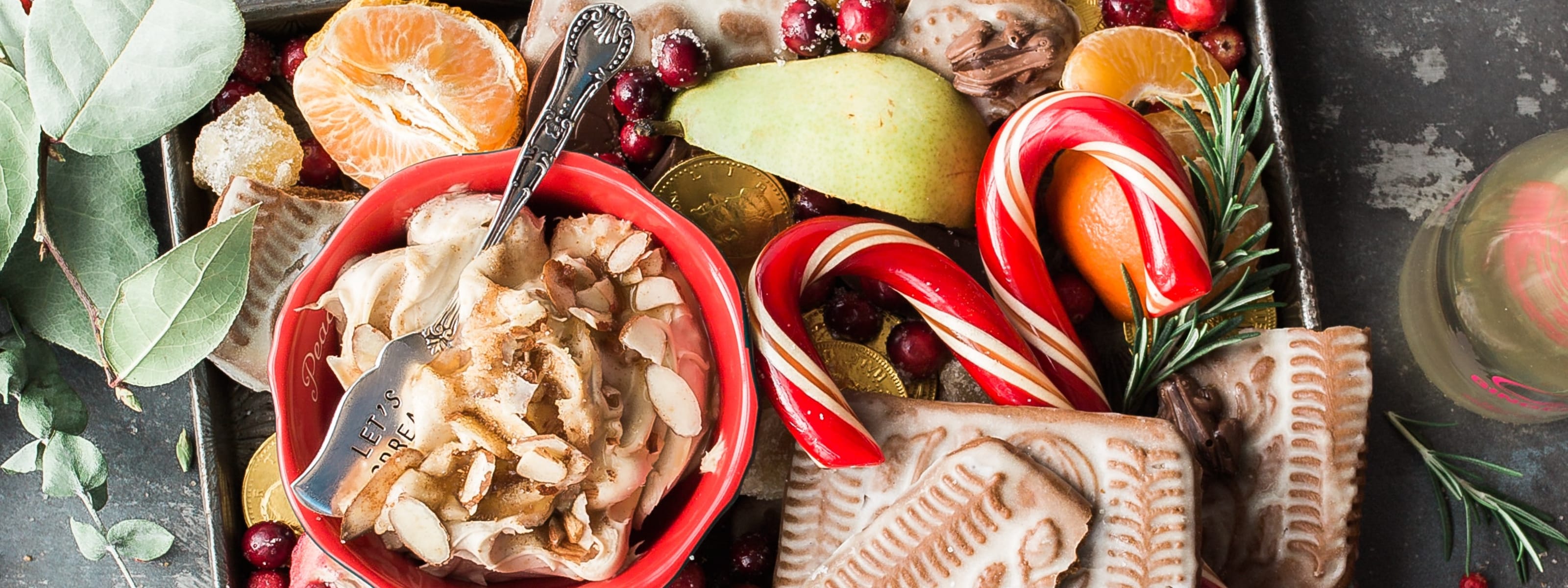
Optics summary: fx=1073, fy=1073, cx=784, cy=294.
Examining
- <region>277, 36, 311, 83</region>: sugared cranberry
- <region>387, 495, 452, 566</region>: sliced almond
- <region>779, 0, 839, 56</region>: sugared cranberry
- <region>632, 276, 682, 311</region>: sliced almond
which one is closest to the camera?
<region>387, 495, 452, 566</region>: sliced almond

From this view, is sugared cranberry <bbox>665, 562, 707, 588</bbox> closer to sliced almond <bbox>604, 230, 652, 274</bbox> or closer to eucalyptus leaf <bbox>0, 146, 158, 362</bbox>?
sliced almond <bbox>604, 230, 652, 274</bbox>

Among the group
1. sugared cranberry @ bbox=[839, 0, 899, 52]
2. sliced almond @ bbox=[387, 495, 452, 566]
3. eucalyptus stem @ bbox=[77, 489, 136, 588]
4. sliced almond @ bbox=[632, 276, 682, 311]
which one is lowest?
eucalyptus stem @ bbox=[77, 489, 136, 588]

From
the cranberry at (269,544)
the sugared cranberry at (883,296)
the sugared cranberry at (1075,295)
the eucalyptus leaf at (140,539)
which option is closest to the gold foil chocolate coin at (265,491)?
the cranberry at (269,544)

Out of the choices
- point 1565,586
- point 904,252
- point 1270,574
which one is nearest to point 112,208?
point 904,252

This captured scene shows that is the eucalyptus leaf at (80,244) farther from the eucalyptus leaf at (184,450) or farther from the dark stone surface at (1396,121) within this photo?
the dark stone surface at (1396,121)

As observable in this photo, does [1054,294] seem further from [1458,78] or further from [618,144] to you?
[1458,78]

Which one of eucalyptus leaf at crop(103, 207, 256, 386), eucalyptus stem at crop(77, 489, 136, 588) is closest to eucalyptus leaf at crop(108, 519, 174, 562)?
eucalyptus stem at crop(77, 489, 136, 588)

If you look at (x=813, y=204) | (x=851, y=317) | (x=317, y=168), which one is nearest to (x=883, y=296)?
(x=851, y=317)
